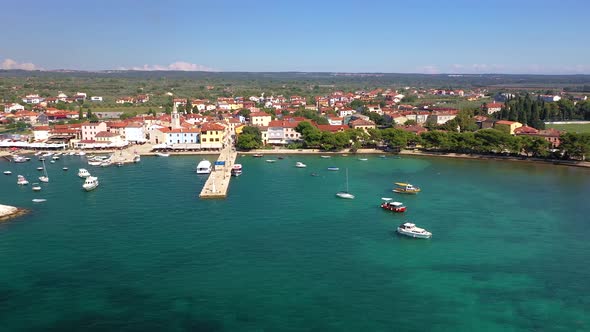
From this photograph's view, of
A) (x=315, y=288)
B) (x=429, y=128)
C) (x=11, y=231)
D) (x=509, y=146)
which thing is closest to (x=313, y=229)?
(x=315, y=288)

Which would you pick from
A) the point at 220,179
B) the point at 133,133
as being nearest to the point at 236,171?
the point at 220,179

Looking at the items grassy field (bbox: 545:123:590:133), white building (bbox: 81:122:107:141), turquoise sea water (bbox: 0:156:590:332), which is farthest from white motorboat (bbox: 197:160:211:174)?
grassy field (bbox: 545:123:590:133)

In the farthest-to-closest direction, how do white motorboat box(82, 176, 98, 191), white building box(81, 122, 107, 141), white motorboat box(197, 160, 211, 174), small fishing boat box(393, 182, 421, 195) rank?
white building box(81, 122, 107, 141), white motorboat box(197, 160, 211, 174), white motorboat box(82, 176, 98, 191), small fishing boat box(393, 182, 421, 195)

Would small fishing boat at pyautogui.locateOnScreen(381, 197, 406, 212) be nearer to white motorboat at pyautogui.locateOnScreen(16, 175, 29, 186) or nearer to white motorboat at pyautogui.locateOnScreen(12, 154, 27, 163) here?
white motorboat at pyautogui.locateOnScreen(16, 175, 29, 186)

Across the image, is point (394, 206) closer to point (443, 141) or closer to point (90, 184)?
point (90, 184)

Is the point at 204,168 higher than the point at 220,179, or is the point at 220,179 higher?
the point at 204,168
